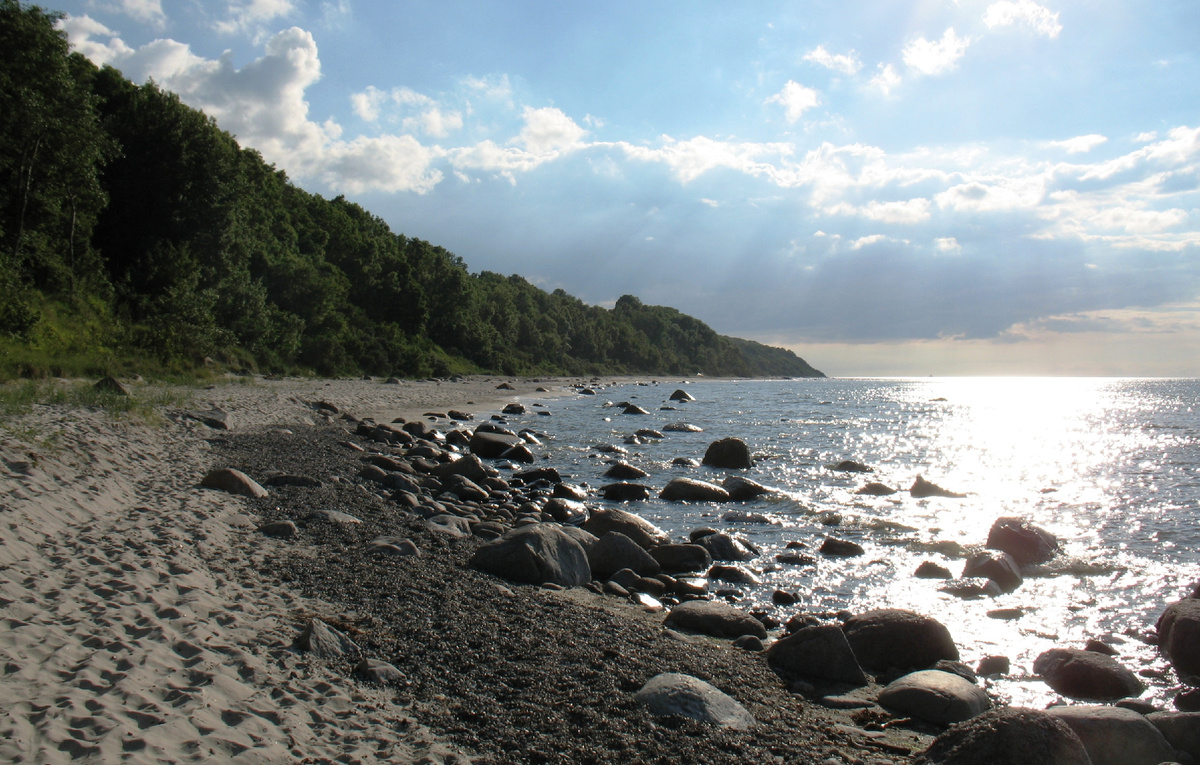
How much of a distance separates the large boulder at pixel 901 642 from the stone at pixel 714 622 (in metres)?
1.12

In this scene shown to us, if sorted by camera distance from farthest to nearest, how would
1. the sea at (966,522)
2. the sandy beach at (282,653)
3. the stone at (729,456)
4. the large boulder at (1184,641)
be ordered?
the stone at (729,456)
the sea at (966,522)
the large boulder at (1184,641)
the sandy beach at (282,653)

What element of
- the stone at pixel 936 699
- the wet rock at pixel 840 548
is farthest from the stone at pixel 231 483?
the wet rock at pixel 840 548

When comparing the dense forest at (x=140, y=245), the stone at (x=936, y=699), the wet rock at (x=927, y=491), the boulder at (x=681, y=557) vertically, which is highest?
the dense forest at (x=140, y=245)

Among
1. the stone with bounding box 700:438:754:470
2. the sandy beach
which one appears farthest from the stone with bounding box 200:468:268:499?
the stone with bounding box 700:438:754:470

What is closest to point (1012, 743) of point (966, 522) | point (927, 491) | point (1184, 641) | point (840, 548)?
point (1184, 641)

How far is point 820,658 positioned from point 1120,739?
245 centimetres

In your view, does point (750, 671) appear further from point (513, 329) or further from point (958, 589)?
point (513, 329)

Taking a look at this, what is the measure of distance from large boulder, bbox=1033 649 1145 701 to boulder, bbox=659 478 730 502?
390 inches

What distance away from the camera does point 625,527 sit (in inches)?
475

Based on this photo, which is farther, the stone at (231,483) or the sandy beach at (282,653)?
the stone at (231,483)

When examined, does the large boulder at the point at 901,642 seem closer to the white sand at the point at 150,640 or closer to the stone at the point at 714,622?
the stone at the point at 714,622

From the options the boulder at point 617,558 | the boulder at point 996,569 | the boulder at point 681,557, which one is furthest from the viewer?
the boulder at point 681,557

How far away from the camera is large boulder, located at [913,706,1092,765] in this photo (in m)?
4.55

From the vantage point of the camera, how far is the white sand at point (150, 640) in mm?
3943
